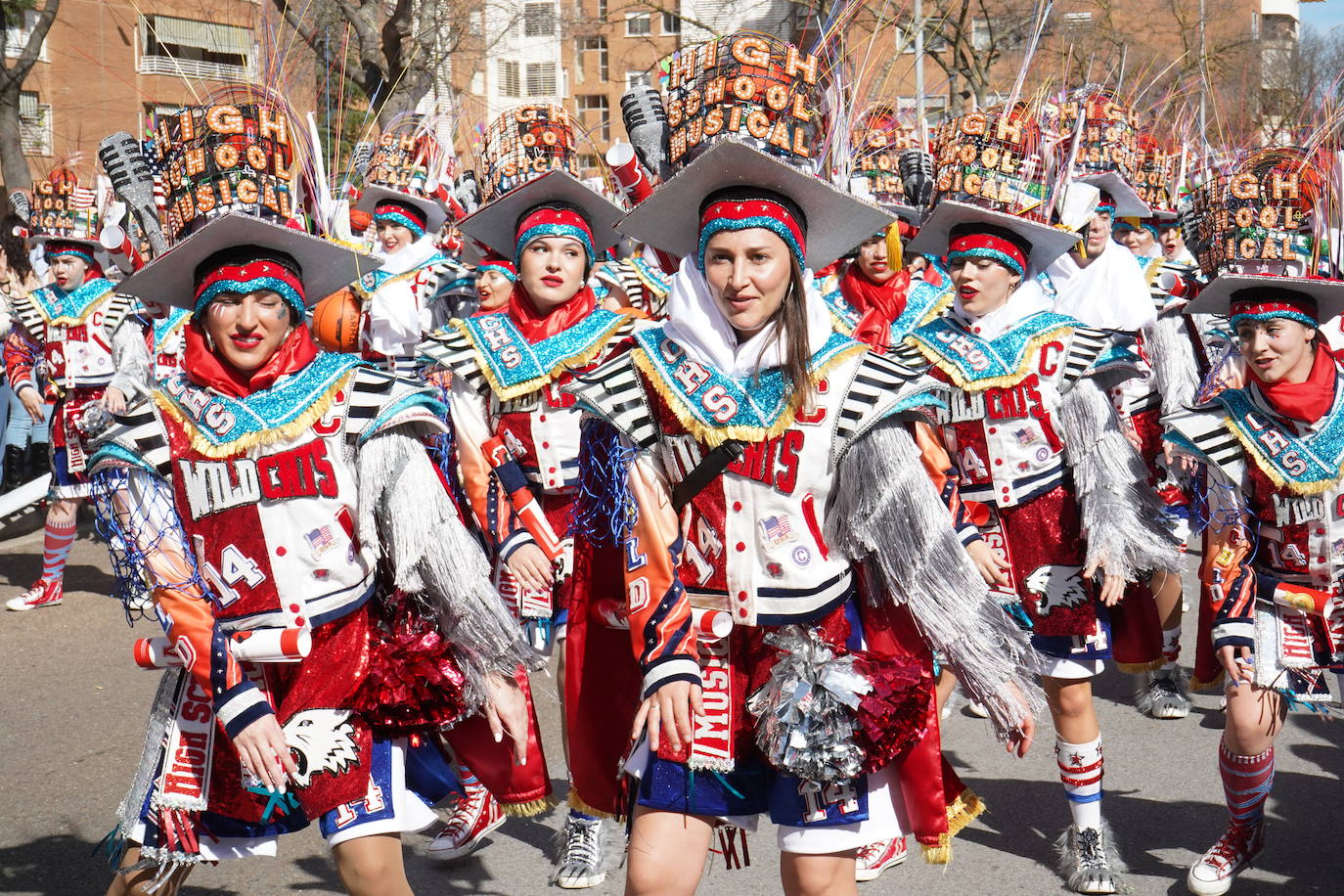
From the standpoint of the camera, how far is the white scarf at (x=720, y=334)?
339cm

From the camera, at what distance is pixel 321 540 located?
11.8 feet

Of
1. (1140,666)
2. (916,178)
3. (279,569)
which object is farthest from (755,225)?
(916,178)

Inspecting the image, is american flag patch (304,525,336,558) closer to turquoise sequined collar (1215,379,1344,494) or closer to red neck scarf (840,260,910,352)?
turquoise sequined collar (1215,379,1344,494)

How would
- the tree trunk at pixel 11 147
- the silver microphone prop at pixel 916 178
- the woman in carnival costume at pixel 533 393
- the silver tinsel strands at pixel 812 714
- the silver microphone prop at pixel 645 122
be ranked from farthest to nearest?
the tree trunk at pixel 11 147 → the silver microphone prop at pixel 916 178 → the silver microphone prop at pixel 645 122 → the woman in carnival costume at pixel 533 393 → the silver tinsel strands at pixel 812 714

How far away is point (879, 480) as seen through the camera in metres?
3.30

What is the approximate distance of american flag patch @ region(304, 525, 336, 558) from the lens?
3588 mm

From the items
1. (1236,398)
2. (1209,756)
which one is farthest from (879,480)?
(1209,756)

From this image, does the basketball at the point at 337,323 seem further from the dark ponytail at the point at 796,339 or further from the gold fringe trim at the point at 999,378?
the dark ponytail at the point at 796,339

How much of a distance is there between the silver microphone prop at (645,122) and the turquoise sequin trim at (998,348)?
8.36ft

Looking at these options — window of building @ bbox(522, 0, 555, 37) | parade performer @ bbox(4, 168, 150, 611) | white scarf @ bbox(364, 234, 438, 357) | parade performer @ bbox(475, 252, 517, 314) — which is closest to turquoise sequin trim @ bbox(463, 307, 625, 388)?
parade performer @ bbox(475, 252, 517, 314)

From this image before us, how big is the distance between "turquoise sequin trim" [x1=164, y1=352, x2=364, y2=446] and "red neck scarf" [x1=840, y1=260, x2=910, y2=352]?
15.2 ft

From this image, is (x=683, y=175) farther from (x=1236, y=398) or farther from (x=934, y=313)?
(x=934, y=313)

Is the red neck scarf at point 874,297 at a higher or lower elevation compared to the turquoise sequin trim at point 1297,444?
higher

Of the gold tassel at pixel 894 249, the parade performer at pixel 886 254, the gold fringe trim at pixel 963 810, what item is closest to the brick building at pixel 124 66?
the gold fringe trim at pixel 963 810
